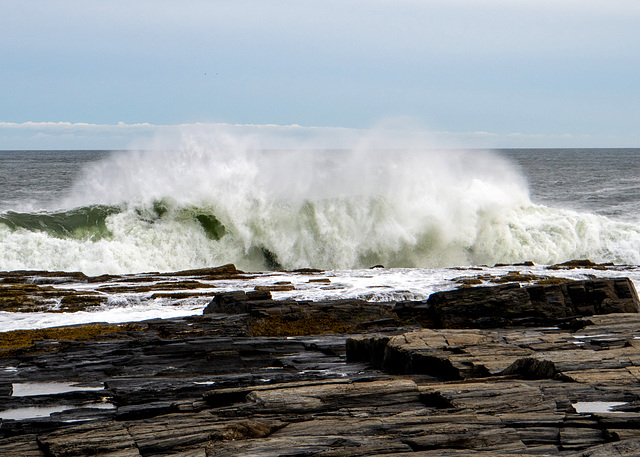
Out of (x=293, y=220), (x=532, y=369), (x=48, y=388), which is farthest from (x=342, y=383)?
(x=293, y=220)

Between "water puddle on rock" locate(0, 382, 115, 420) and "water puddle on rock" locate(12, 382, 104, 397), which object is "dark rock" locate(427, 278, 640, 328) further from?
"water puddle on rock" locate(0, 382, 115, 420)

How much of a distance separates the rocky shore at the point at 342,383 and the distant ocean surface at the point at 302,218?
1815 centimetres

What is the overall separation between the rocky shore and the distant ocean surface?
59.5 feet

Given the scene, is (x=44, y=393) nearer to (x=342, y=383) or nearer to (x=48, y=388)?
(x=48, y=388)

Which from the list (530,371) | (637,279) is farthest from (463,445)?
(637,279)

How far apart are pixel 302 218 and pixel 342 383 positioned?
2733 centimetres

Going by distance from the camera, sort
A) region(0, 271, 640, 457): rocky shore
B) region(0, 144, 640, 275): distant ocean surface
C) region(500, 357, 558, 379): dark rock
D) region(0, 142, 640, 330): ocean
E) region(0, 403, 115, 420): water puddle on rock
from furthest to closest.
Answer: region(0, 144, 640, 275): distant ocean surface, region(0, 142, 640, 330): ocean, region(0, 403, 115, 420): water puddle on rock, region(500, 357, 558, 379): dark rock, region(0, 271, 640, 457): rocky shore

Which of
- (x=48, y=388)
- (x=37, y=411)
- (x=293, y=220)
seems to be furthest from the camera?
(x=293, y=220)

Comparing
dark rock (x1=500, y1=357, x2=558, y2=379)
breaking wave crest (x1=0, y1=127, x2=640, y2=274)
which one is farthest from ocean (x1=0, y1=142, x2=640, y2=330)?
dark rock (x1=500, y1=357, x2=558, y2=379)

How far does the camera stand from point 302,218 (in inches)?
1378

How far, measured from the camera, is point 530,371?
8.08m

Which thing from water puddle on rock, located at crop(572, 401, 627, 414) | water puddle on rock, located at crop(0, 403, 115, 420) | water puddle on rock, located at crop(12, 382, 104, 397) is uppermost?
water puddle on rock, located at crop(572, 401, 627, 414)

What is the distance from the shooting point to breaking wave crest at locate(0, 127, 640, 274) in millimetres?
32906

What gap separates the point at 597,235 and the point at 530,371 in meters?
30.3
